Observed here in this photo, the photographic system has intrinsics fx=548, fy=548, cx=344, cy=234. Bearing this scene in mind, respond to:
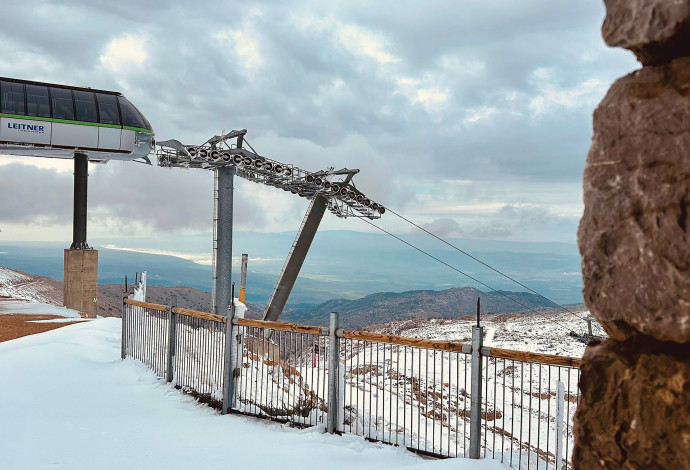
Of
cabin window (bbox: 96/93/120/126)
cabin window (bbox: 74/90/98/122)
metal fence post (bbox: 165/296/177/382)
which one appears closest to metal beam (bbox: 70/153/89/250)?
cabin window (bbox: 74/90/98/122)

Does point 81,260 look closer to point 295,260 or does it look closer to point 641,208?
point 295,260

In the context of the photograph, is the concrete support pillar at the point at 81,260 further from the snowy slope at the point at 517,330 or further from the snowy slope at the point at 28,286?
the snowy slope at the point at 28,286

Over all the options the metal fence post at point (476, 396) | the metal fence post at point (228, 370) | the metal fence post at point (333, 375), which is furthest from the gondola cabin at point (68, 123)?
the metal fence post at point (476, 396)

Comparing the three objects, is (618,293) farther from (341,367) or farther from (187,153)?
(187,153)

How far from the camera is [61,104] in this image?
22234 millimetres

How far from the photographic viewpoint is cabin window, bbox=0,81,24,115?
21.3 meters

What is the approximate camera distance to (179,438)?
7.09 meters

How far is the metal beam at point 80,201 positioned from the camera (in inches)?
921

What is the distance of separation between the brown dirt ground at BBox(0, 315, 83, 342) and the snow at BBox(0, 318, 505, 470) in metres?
5.98

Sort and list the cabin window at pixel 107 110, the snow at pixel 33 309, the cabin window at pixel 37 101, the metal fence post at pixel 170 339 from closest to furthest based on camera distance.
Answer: the metal fence post at pixel 170 339
the cabin window at pixel 37 101
the snow at pixel 33 309
the cabin window at pixel 107 110

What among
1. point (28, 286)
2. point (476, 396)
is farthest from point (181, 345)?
point (28, 286)

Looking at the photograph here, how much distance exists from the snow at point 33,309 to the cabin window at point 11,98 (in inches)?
312

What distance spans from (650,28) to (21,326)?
779 inches

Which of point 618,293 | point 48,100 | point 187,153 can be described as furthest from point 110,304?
point 618,293
